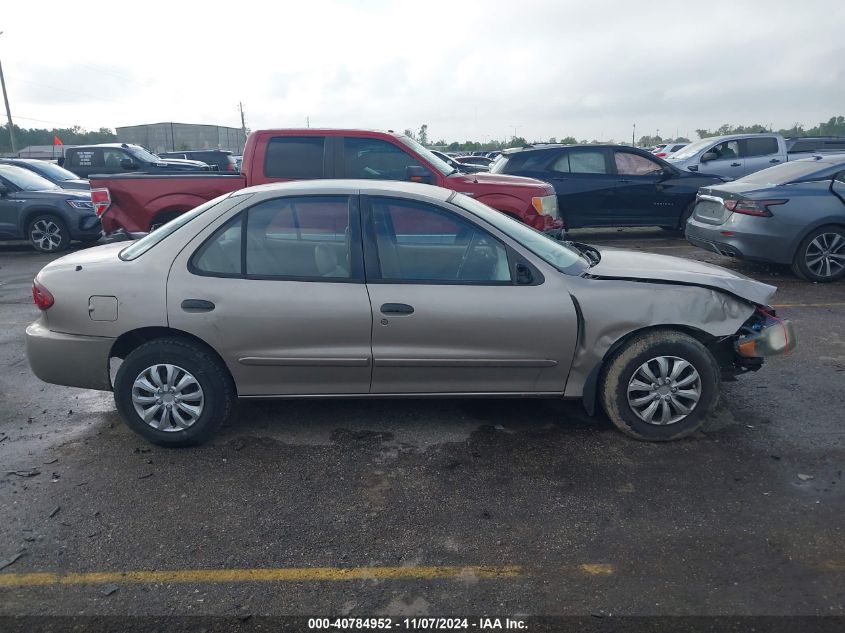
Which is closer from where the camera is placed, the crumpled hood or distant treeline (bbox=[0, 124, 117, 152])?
the crumpled hood

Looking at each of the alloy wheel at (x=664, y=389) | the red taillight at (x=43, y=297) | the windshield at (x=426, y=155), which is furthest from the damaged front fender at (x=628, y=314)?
the windshield at (x=426, y=155)

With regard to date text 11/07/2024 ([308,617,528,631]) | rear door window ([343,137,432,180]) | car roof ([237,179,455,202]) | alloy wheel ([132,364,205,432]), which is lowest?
date text 11/07/2024 ([308,617,528,631])

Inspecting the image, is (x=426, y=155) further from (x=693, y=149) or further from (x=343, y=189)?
(x=693, y=149)

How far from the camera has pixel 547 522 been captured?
11.4ft

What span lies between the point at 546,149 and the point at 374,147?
4751 millimetres

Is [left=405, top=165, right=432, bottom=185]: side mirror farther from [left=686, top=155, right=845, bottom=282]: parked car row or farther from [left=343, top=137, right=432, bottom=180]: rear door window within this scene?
[left=686, top=155, right=845, bottom=282]: parked car row

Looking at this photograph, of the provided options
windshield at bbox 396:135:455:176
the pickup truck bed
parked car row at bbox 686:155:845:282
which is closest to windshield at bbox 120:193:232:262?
the pickup truck bed

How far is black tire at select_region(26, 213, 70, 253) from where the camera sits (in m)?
12.2

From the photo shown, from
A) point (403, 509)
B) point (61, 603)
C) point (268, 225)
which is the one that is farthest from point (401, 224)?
point (61, 603)

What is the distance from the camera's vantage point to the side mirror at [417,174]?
27.1 ft

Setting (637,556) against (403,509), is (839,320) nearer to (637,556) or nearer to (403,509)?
(637,556)

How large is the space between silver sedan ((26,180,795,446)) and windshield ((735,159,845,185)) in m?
5.28

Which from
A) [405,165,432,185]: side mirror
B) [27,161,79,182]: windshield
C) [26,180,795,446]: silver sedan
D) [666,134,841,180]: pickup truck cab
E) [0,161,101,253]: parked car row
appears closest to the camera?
[26,180,795,446]: silver sedan

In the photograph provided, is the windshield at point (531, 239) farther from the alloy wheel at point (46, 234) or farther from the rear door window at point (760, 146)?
the rear door window at point (760, 146)
